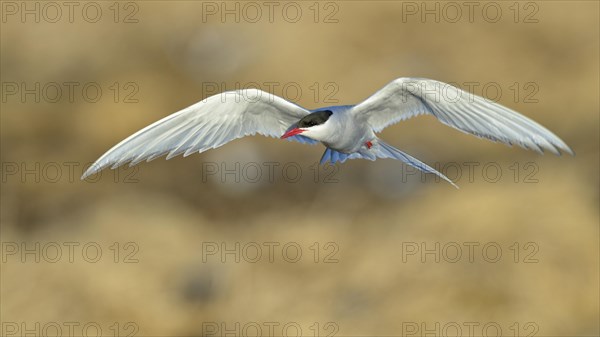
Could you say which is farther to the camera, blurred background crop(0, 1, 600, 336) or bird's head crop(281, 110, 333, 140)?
blurred background crop(0, 1, 600, 336)

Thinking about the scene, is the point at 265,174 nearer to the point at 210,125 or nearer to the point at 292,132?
the point at 210,125

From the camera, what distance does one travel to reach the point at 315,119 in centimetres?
145

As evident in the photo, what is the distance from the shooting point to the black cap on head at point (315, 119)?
1.45 meters

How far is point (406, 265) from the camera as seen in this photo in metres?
3.79

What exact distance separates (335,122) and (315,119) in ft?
0.11

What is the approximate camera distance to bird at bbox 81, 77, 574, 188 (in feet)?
4.67

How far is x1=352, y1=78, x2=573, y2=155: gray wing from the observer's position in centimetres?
138

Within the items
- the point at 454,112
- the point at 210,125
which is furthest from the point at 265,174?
the point at 454,112

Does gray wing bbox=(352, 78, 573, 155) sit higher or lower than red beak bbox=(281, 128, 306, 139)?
higher

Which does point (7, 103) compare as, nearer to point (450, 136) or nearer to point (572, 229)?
point (450, 136)

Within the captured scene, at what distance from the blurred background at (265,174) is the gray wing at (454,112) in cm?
218

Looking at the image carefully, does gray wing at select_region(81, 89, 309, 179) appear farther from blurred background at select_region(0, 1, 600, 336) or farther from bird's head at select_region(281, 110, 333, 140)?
blurred background at select_region(0, 1, 600, 336)

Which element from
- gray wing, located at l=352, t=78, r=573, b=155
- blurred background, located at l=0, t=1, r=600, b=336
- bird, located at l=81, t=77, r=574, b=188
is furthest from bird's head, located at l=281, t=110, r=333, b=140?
blurred background, located at l=0, t=1, r=600, b=336

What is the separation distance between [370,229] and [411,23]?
3.34ft
